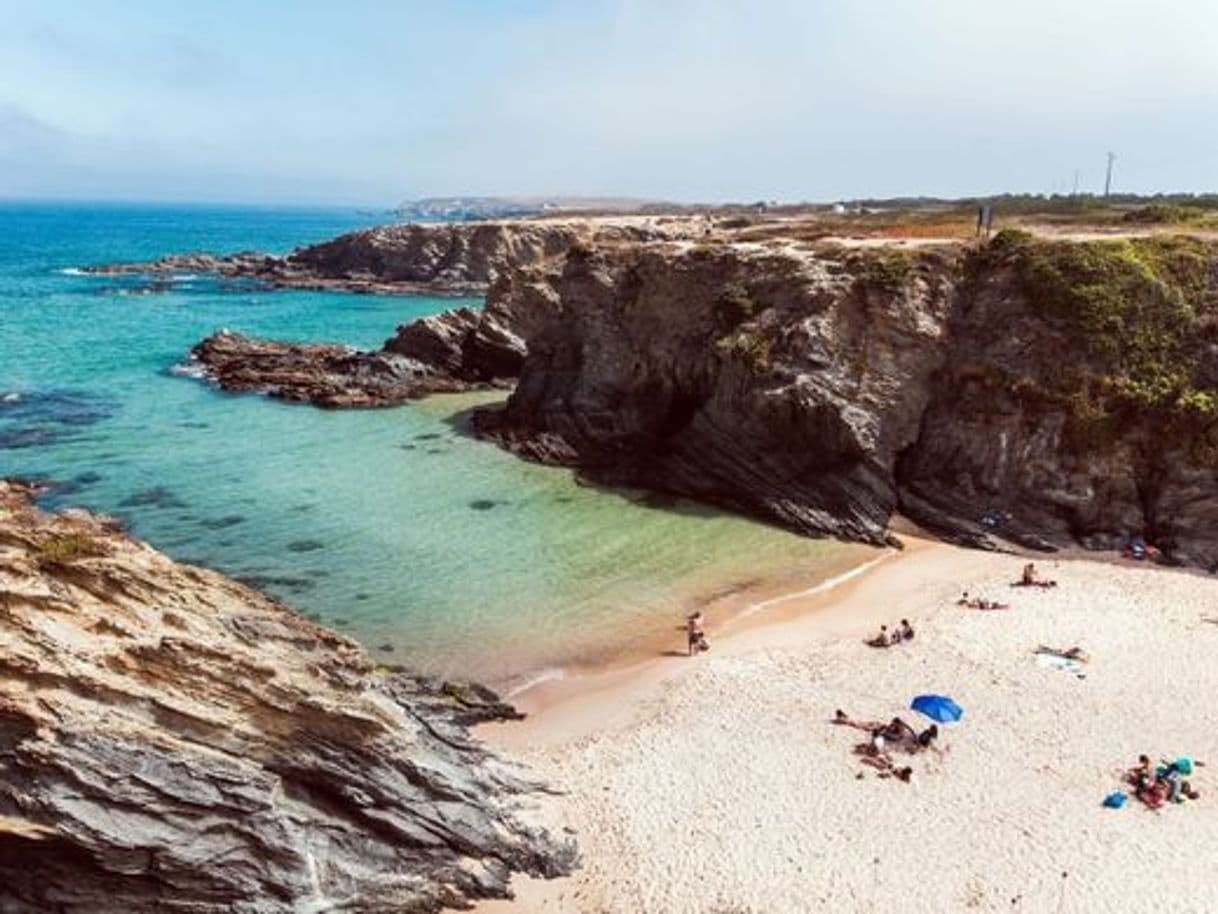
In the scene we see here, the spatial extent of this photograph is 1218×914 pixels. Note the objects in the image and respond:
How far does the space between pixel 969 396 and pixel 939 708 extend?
18118 mm

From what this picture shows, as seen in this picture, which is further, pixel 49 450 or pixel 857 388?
pixel 49 450

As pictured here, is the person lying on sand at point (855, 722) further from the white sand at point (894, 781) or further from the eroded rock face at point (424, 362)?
the eroded rock face at point (424, 362)

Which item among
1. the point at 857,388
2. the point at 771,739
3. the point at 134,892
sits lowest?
the point at 771,739

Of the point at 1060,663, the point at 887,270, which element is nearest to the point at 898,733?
the point at 1060,663

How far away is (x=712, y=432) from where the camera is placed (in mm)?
39875

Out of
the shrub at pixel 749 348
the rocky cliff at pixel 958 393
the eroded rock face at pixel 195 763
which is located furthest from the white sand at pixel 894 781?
the shrub at pixel 749 348

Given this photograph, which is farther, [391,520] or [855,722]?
[391,520]

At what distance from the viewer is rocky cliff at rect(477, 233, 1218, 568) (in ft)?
114

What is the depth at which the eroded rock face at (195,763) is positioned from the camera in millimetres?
12617

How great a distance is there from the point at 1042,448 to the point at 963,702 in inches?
619

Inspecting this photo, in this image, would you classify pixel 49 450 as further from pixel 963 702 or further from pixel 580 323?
pixel 963 702

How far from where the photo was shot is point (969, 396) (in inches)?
1470

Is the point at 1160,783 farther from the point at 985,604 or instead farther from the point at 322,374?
the point at 322,374

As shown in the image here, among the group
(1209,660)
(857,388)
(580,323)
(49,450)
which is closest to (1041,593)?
(1209,660)
